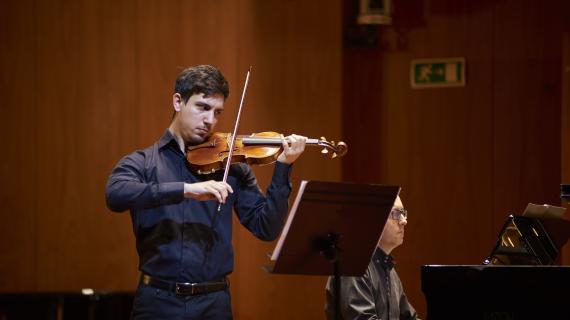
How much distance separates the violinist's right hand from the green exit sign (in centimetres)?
277

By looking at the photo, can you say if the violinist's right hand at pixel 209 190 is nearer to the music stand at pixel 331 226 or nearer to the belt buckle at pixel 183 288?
the music stand at pixel 331 226

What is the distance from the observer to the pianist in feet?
9.80

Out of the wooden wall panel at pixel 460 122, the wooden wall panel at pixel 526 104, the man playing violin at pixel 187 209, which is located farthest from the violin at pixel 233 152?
the wooden wall panel at pixel 526 104

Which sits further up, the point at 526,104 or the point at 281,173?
the point at 526,104

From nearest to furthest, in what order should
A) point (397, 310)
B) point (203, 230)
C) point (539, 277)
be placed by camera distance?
point (539, 277), point (203, 230), point (397, 310)

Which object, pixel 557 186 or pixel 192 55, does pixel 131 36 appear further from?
pixel 557 186

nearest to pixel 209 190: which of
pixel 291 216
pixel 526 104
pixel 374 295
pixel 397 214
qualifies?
pixel 291 216

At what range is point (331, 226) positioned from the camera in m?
2.56

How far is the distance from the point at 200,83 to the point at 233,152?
0.92 ft

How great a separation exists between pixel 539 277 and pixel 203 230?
45.3 inches

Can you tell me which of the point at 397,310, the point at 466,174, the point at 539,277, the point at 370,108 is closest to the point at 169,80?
the point at 370,108

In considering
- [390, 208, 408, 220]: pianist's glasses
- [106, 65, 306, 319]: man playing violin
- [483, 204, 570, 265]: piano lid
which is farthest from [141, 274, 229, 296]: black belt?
[483, 204, 570, 265]: piano lid

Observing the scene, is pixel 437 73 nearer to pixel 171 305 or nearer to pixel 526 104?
pixel 526 104

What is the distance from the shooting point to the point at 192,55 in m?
4.86
